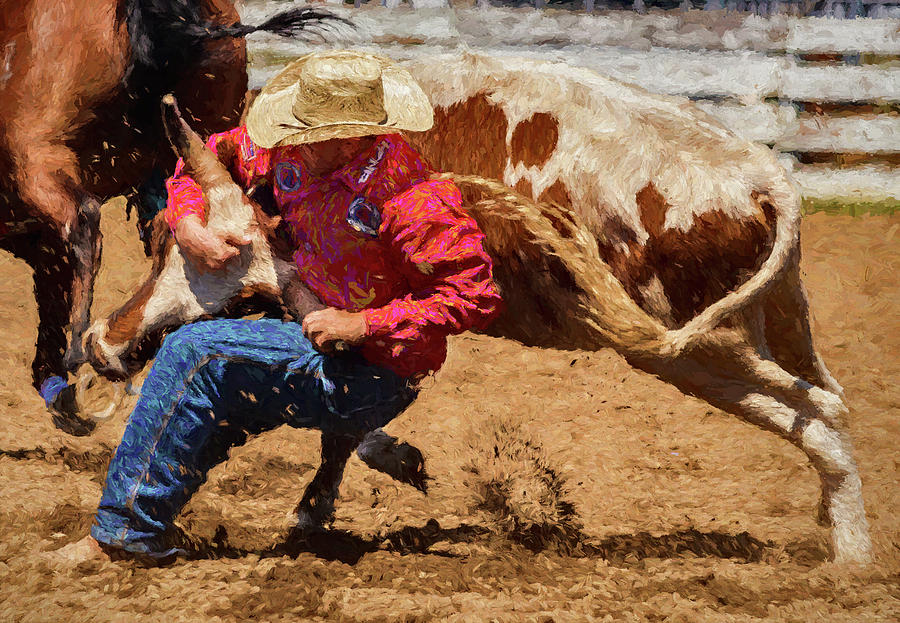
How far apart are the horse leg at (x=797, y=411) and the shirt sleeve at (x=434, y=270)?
1131mm

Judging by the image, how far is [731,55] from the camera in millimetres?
5176

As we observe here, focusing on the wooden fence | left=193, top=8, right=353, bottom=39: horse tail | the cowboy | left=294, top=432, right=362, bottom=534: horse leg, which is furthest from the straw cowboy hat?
the wooden fence

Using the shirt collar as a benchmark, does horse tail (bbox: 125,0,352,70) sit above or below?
above

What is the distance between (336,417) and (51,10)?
7.23 ft

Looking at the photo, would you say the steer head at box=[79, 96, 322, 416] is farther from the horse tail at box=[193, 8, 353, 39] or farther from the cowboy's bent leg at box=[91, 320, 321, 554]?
the horse tail at box=[193, 8, 353, 39]

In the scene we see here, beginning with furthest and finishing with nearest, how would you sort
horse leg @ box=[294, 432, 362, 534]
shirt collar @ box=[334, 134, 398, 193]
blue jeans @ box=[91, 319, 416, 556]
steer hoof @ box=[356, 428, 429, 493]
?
steer hoof @ box=[356, 428, 429, 493], horse leg @ box=[294, 432, 362, 534], blue jeans @ box=[91, 319, 416, 556], shirt collar @ box=[334, 134, 398, 193]

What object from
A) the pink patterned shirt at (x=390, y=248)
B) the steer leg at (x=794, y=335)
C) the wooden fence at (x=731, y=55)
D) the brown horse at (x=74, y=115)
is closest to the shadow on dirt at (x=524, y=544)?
the steer leg at (x=794, y=335)

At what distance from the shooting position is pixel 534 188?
2605mm

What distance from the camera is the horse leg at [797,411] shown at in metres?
2.40

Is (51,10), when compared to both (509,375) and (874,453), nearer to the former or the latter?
(509,375)

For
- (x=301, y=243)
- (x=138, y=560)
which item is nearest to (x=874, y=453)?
(x=301, y=243)

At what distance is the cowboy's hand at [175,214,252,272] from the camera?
6.36 ft

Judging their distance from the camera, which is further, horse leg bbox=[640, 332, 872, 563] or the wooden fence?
the wooden fence

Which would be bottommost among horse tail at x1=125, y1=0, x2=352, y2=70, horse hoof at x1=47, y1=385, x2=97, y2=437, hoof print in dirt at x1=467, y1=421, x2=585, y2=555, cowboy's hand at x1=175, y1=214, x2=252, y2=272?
hoof print in dirt at x1=467, y1=421, x2=585, y2=555
